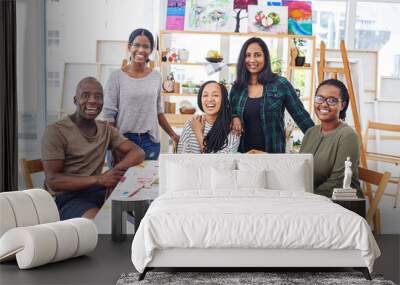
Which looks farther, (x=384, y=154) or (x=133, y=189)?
(x=384, y=154)

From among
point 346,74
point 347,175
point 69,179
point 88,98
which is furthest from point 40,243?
point 346,74

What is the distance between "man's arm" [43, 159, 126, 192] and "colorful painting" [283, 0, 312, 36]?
8.24 ft

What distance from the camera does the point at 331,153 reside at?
7.43m

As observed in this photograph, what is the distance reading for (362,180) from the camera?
7574 mm

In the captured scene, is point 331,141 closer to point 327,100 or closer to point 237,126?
point 327,100

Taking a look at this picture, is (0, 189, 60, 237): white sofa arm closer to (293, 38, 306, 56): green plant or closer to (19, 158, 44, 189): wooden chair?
A: (19, 158, 44, 189): wooden chair

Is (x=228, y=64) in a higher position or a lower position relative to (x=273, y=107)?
higher

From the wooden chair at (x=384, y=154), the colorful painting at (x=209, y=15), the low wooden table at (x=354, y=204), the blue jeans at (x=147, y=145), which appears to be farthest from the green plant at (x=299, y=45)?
the blue jeans at (x=147, y=145)

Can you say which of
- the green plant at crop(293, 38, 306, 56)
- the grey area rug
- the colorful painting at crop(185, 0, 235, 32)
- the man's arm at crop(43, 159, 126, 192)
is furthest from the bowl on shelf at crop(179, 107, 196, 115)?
the grey area rug

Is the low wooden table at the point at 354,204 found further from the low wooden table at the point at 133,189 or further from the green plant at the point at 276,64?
the low wooden table at the point at 133,189

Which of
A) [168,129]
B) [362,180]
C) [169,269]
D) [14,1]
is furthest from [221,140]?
[14,1]

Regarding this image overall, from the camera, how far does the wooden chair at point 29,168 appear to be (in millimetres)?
7461

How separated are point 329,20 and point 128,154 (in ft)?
8.76

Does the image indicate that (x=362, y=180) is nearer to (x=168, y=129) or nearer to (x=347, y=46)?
(x=347, y=46)
